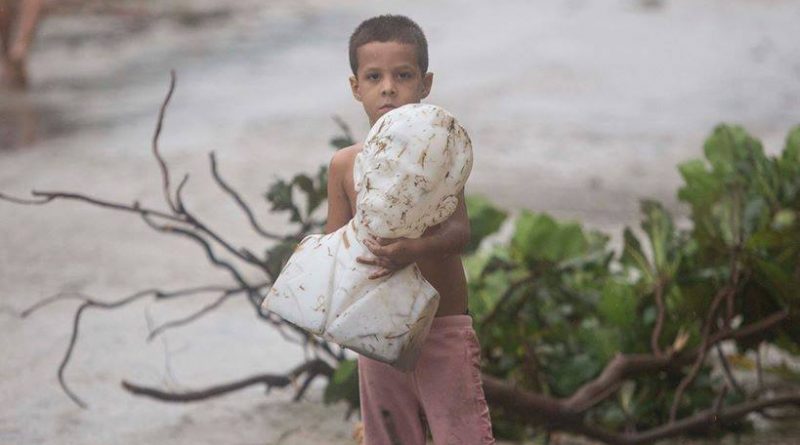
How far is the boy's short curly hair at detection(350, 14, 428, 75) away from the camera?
6.62 ft

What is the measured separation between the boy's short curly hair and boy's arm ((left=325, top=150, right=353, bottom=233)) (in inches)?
6.5

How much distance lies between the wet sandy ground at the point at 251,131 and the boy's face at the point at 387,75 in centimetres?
112

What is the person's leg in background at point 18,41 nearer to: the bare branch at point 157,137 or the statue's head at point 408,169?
the bare branch at point 157,137

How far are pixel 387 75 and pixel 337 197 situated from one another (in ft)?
0.72

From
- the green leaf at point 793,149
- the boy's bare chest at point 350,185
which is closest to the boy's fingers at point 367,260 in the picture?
the boy's bare chest at point 350,185

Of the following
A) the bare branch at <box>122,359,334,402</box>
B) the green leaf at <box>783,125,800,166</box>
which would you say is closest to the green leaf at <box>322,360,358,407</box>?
the bare branch at <box>122,359,334,402</box>

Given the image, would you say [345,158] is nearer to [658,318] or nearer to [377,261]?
[377,261]

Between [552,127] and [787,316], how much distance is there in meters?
3.43

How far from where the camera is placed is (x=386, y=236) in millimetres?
1885

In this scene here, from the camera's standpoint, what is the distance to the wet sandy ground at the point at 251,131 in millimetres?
3334

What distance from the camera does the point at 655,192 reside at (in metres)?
5.25

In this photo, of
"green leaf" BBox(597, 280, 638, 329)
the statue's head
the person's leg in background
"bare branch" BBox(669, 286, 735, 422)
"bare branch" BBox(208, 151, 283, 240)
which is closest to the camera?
the statue's head

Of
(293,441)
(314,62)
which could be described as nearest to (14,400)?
(293,441)

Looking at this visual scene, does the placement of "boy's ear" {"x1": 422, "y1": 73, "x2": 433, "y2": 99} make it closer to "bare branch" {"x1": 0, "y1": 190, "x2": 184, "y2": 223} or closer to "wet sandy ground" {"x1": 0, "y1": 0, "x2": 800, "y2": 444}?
"bare branch" {"x1": 0, "y1": 190, "x2": 184, "y2": 223}
